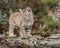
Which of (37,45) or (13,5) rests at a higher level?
(13,5)

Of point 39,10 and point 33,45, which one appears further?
point 39,10

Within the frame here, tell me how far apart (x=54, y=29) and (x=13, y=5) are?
4.45 feet

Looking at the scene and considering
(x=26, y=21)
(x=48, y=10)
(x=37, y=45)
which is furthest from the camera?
(x=48, y=10)

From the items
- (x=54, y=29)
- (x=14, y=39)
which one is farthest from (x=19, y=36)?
(x=54, y=29)

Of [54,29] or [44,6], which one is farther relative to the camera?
[44,6]

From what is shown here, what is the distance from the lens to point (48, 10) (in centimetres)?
724

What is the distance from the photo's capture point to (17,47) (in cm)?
639

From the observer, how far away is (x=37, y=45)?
6.28 m

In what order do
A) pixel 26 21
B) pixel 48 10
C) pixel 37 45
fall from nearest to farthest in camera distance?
pixel 37 45
pixel 26 21
pixel 48 10

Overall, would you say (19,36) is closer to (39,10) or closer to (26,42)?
(26,42)

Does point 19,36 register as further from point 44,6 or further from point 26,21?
point 44,6

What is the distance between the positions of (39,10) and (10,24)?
0.97 metres

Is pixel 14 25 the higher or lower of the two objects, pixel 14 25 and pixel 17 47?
the higher

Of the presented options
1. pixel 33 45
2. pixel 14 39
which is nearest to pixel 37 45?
pixel 33 45
